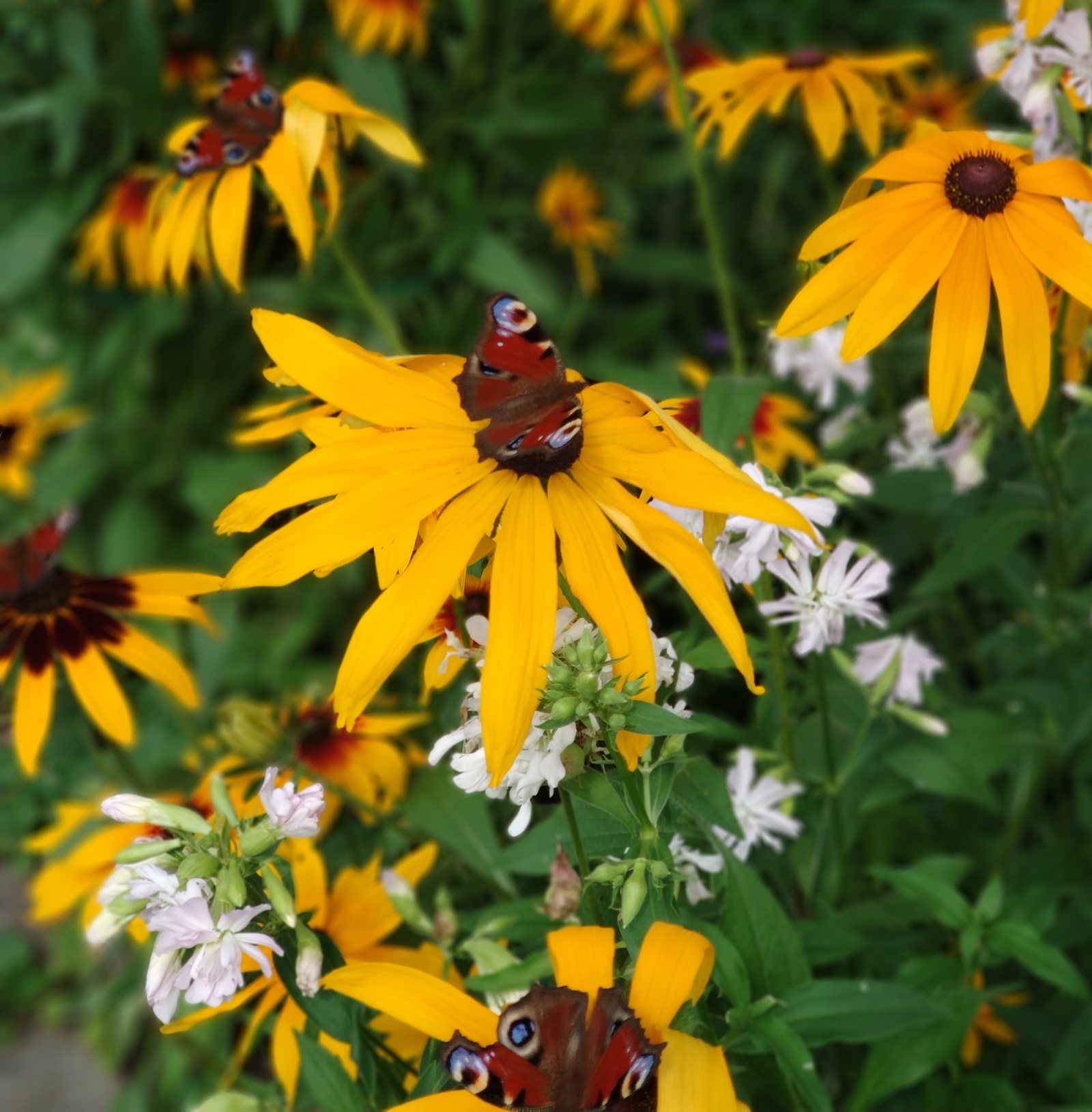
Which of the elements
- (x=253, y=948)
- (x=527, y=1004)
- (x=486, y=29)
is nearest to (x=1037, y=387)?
(x=527, y=1004)

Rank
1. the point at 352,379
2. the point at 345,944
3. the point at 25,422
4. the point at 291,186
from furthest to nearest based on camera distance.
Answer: the point at 25,422 < the point at 291,186 < the point at 345,944 < the point at 352,379

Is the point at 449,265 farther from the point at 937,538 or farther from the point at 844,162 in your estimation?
the point at 937,538

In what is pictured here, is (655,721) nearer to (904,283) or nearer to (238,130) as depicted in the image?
(904,283)

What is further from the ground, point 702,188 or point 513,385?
point 513,385

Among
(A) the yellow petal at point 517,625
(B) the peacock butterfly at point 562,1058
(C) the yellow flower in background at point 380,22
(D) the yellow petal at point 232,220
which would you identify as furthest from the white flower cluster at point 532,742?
(C) the yellow flower in background at point 380,22

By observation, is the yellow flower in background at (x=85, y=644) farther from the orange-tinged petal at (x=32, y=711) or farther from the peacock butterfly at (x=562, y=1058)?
the peacock butterfly at (x=562, y=1058)

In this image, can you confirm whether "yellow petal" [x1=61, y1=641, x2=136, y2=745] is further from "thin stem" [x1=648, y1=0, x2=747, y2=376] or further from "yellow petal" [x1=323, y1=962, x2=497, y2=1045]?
"thin stem" [x1=648, y1=0, x2=747, y2=376]

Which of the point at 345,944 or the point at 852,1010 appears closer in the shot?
the point at 852,1010

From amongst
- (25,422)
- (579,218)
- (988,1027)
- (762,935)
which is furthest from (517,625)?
(579,218)
